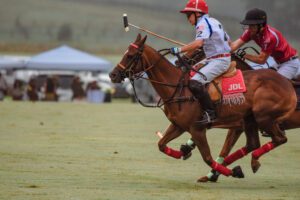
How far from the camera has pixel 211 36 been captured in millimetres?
14055

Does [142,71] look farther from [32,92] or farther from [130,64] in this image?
[32,92]

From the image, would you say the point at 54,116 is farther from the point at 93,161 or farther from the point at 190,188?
the point at 190,188

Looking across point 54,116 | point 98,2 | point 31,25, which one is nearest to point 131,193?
point 54,116

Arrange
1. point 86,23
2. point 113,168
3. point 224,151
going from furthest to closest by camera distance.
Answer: point 86,23, point 113,168, point 224,151

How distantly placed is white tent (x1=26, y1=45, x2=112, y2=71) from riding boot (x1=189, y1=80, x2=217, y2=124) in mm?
35145

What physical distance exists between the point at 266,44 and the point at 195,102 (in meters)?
1.55

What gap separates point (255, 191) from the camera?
13312mm

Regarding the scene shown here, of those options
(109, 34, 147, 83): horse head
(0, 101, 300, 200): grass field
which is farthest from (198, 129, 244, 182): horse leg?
(109, 34, 147, 83): horse head

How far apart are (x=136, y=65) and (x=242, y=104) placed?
4.95 feet

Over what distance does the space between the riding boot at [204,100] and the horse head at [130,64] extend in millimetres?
782

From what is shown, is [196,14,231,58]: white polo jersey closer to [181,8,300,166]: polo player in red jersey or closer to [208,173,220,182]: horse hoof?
[181,8,300,166]: polo player in red jersey

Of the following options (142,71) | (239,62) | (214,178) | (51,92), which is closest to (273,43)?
(239,62)

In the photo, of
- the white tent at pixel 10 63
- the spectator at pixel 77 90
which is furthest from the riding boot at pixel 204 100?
the white tent at pixel 10 63

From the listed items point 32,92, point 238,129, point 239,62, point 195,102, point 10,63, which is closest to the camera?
point 195,102
